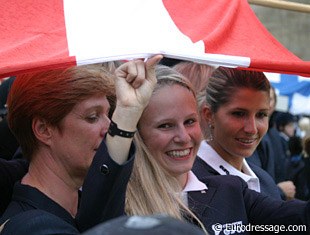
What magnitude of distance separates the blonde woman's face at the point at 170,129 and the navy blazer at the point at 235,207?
14cm

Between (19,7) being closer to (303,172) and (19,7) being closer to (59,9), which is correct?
(59,9)

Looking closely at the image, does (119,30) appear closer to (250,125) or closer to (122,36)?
(122,36)

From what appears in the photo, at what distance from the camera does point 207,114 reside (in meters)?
3.35

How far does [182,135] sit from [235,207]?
340 millimetres

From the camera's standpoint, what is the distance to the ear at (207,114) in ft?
10.9

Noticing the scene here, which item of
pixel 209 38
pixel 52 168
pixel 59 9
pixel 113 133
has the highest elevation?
pixel 59 9

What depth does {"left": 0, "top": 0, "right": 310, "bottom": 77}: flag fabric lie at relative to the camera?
6.89ft

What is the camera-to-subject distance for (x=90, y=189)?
2.06 meters

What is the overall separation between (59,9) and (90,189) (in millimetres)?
615

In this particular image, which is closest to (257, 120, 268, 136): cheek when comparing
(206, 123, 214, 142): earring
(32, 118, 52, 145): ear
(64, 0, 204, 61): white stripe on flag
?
(206, 123, 214, 142): earring

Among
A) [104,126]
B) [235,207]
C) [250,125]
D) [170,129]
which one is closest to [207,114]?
[250,125]

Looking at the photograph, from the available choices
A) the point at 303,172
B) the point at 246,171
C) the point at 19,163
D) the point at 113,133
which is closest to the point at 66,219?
the point at 113,133

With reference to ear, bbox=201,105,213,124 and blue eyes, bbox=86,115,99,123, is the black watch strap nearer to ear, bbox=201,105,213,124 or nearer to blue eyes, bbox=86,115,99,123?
blue eyes, bbox=86,115,99,123

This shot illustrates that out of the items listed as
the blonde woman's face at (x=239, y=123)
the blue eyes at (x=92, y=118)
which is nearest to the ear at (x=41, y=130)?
the blue eyes at (x=92, y=118)
